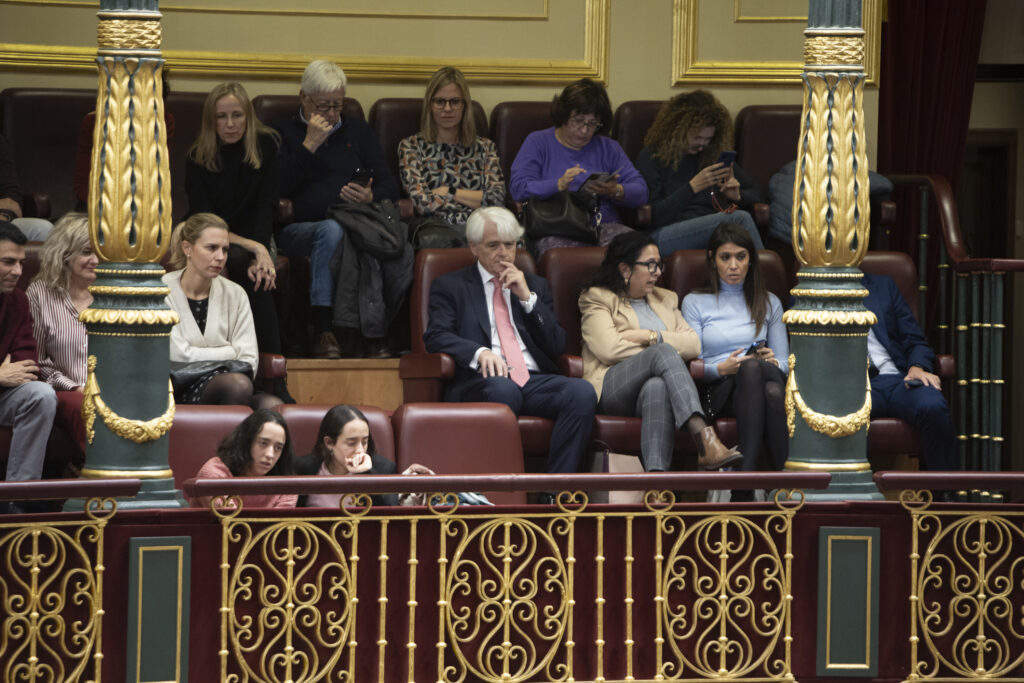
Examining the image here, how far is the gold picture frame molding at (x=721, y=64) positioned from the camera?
315 inches

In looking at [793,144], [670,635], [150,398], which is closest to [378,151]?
[793,144]

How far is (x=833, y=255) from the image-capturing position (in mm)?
5172

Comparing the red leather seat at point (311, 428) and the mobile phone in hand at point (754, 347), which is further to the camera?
the mobile phone in hand at point (754, 347)

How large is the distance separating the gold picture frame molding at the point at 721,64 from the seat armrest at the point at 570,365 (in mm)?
2154

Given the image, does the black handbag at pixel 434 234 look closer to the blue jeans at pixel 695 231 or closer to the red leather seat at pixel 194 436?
the blue jeans at pixel 695 231

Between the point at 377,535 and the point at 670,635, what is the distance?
89cm

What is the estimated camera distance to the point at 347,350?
6918 mm

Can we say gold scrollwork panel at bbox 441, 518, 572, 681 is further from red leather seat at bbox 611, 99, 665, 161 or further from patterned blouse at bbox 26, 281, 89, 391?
red leather seat at bbox 611, 99, 665, 161

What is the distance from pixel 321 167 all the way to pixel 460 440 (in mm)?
1908

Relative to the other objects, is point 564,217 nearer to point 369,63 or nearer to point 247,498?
point 369,63

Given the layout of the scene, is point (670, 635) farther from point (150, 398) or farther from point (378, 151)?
point (378, 151)

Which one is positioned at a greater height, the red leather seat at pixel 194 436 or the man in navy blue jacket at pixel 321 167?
the man in navy blue jacket at pixel 321 167

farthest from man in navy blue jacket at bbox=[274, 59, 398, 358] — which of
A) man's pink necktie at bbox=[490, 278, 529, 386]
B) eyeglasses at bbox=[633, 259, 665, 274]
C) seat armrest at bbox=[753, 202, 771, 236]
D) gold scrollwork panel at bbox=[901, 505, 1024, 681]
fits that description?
gold scrollwork panel at bbox=[901, 505, 1024, 681]

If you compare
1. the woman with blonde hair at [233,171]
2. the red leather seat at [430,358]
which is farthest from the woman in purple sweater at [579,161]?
the woman with blonde hair at [233,171]
